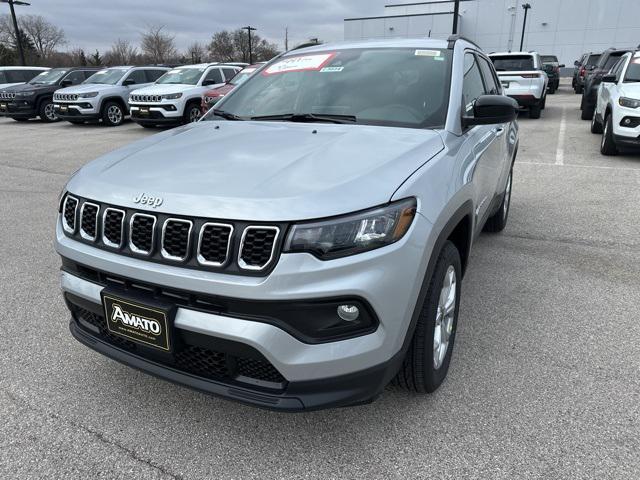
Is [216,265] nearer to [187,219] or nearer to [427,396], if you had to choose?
[187,219]

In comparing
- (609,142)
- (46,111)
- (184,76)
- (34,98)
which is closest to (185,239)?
(609,142)

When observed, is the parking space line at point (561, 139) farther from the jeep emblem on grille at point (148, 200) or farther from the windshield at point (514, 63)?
the jeep emblem on grille at point (148, 200)

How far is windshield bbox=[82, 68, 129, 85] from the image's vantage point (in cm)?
1577

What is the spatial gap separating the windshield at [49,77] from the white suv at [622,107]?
16727mm

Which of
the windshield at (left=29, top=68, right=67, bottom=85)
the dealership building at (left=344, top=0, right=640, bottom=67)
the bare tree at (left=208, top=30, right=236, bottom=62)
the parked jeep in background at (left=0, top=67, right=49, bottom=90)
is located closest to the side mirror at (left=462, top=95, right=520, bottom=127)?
the windshield at (left=29, top=68, right=67, bottom=85)

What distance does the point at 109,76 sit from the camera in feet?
52.7

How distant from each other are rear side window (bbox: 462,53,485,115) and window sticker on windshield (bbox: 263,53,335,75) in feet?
3.07

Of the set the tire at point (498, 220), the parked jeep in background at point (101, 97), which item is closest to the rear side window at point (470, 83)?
the tire at point (498, 220)

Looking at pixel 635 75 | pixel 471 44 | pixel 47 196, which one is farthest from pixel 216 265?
pixel 635 75

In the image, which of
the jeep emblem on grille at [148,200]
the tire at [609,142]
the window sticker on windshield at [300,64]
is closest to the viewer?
the jeep emblem on grille at [148,200]

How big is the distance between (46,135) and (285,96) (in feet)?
42.0

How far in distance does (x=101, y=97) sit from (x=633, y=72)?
1360 centimetres

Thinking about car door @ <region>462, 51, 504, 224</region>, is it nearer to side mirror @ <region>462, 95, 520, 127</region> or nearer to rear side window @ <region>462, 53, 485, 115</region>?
rear side window @ <region>462, 53, 485, 115</region>

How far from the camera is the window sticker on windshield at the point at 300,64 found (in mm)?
3456
